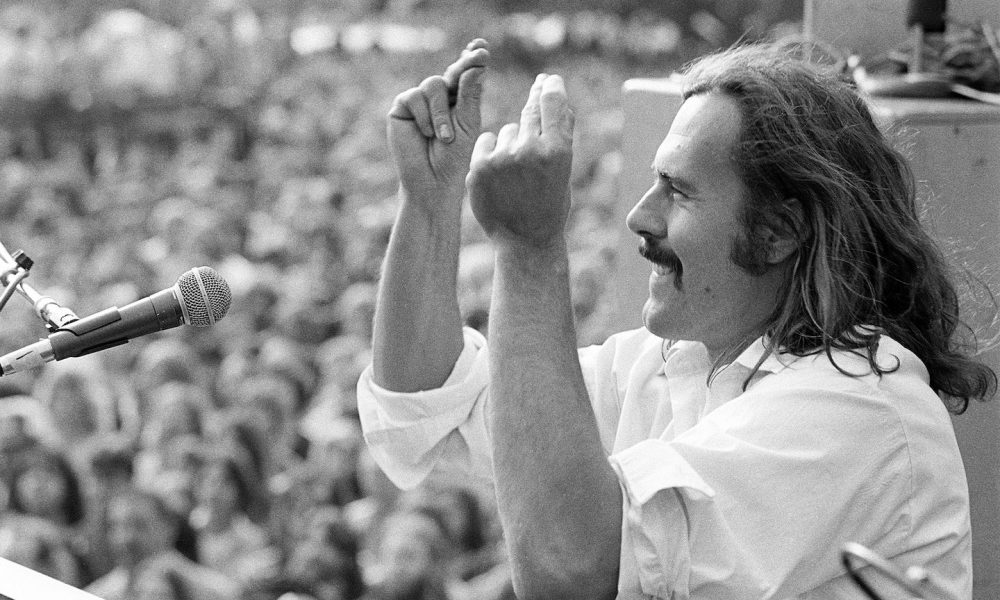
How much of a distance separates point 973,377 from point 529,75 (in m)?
1.82

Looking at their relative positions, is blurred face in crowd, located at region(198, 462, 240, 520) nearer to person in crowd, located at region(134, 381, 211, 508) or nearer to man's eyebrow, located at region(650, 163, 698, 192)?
person in crowd, located at region(134, 381, 211, 508)

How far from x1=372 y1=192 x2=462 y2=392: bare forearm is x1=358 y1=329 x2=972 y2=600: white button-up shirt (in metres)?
0.43

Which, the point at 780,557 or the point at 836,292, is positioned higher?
the point at 836,292

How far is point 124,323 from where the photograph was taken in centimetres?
117

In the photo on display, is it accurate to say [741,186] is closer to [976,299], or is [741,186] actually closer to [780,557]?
[780,557]

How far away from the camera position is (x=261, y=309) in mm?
2850

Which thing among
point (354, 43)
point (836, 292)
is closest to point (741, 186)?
point (836, 292)

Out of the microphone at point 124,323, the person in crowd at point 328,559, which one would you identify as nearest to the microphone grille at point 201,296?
the microphone at point 124,323

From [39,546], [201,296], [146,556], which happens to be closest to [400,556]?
[146,556]

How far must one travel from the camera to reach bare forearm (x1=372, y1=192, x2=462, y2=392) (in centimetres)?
160

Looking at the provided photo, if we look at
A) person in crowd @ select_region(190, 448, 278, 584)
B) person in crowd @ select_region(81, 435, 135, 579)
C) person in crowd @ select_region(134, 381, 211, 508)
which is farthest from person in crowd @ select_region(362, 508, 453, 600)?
person in crowd @ select_region(81, 435, 135, 579)

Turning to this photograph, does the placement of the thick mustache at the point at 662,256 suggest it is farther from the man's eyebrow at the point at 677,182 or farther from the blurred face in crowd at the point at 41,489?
the blurred face in crowd at the point at 41,489

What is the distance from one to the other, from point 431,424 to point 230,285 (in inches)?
49.0

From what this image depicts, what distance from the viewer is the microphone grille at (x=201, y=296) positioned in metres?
1.19
